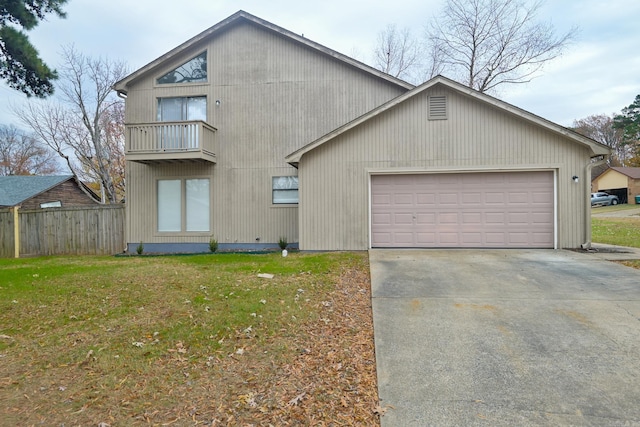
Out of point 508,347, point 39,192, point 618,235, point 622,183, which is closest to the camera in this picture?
point 508,347

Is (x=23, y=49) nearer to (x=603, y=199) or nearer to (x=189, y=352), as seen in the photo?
(x=189, y=352)

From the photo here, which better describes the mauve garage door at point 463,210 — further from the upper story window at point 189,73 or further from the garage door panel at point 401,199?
the upper story window at point 189,73

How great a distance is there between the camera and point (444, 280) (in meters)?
6.60

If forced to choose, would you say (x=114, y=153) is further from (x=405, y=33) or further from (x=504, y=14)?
(x=504, y=14)

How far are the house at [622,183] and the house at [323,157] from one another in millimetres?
38776

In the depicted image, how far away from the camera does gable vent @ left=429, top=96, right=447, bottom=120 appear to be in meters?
9.98

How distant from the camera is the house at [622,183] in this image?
38562 millimetres

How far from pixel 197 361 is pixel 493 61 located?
2352 centimetres

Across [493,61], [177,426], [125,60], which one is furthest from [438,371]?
[125,60]

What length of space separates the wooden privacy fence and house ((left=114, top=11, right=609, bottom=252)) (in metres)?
0.84

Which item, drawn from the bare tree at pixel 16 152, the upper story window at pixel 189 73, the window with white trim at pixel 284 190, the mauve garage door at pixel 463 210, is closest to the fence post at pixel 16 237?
the upper story window at pixel 189 73

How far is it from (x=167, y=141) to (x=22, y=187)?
18.2 meters

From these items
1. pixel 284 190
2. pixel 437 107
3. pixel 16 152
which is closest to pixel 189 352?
pixel 284 190

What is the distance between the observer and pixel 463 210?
33.1 ft
